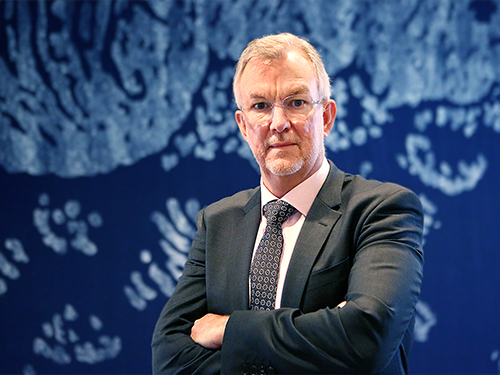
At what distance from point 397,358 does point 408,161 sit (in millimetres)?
2005

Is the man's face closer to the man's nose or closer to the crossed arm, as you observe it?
the man's nose

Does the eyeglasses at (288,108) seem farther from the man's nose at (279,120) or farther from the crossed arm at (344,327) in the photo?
the crossed arm at (344,327)

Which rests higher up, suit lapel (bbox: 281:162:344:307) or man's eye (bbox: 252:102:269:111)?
man's eye (bbox: 252:102:269:111)

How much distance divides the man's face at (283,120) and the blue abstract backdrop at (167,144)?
1.61 meters

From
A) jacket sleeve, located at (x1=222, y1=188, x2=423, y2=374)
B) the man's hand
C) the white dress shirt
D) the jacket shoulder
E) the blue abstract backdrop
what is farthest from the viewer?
the blue abstract backdrop

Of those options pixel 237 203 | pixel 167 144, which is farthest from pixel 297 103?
pixel 167 144

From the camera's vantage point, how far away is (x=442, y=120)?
130 inches

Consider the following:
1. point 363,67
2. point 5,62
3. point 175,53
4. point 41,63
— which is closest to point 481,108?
point 363,67

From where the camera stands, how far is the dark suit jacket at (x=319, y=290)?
4.30 ft

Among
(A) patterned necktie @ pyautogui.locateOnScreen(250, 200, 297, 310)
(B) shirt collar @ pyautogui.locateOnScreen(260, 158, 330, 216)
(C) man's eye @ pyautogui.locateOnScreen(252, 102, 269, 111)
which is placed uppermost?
(C) man's eye @ pyautogui.locateOnScreen(252, 102, 269, 111)

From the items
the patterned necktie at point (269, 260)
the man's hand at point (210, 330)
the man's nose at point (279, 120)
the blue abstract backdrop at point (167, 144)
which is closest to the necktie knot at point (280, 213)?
the patterned necktie at point (269, 260)

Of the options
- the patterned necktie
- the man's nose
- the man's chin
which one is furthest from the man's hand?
the man's nose

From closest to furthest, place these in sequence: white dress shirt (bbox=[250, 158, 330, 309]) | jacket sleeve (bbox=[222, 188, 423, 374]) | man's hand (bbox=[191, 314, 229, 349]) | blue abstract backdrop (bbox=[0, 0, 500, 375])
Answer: jacket sleeve (bbox=[222, 188, 423, 374]), man's hand (bbox=[191, 314, 229, 349]), white dress shirt (bbox=[250, 158, 330, 309]), blue abstract backdrop (bbox=[0, 0, 500, 375])

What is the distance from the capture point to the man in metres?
1.33
